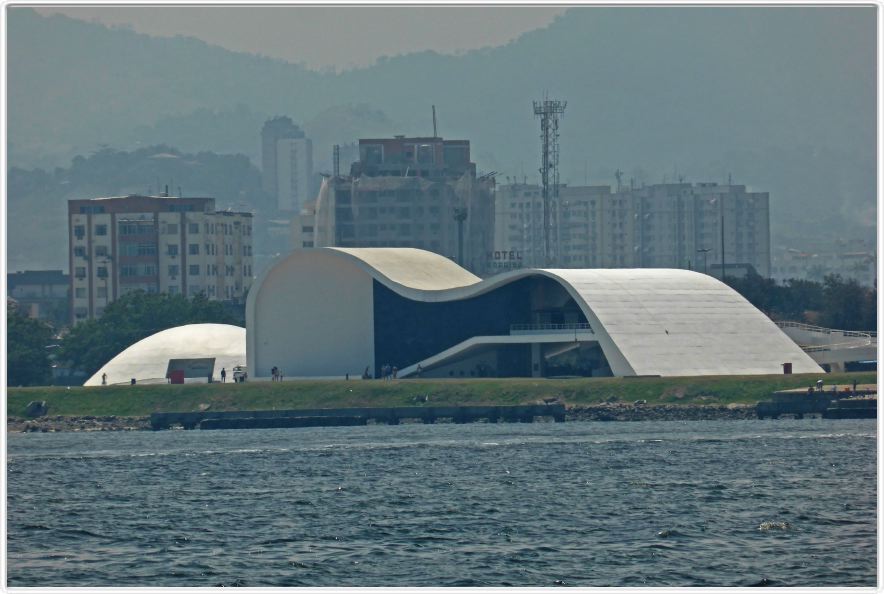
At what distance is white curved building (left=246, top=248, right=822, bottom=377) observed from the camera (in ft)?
383

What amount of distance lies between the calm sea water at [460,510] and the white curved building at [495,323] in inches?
1096

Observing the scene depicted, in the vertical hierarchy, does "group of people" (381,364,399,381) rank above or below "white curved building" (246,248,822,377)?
below

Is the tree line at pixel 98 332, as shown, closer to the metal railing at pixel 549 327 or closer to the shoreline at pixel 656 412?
the metal railing at pixel 549 327

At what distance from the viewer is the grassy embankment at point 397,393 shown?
104m

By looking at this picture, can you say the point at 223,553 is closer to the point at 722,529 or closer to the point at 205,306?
the point at 722,529

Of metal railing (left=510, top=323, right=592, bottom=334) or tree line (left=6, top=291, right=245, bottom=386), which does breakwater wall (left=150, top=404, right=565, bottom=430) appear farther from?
tree line (left=6, top=291, right=245, bottom=386)

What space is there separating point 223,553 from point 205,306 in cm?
12302

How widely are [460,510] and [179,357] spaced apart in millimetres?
82687

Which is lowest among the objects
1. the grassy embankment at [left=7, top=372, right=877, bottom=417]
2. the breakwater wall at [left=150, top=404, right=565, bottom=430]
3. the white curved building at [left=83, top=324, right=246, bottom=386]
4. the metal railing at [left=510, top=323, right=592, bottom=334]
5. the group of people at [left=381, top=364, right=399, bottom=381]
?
the breakwater wall at [left=150, top=404, right=565, bottom=430]

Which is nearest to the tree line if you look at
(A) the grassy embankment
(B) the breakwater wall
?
(A) the grassy embankment

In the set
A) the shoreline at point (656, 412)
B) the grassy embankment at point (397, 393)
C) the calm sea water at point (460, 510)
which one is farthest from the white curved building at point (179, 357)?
the calm sea water at point (460, 510)

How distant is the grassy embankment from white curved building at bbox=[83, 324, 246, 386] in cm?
1805

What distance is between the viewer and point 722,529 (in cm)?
4978

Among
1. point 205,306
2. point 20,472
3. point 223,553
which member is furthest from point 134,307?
point 223,553
